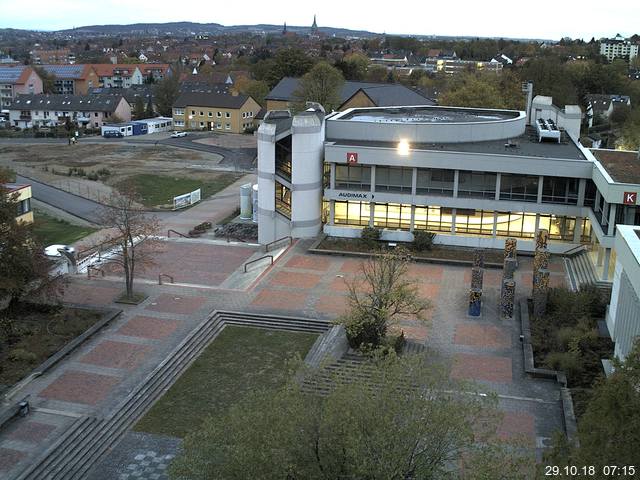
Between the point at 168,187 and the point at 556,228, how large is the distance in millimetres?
34828

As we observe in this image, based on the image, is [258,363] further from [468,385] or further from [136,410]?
[468,385]

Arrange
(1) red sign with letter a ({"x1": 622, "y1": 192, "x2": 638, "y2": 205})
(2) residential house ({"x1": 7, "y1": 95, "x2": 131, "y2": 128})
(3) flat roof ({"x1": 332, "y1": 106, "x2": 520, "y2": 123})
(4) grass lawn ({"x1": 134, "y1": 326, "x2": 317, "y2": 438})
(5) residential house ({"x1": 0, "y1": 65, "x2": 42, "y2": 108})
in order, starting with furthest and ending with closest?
(5) residential house ({"x1": 0, "y1": 65, "x2": 42, "y2": 108}) < (2) residential house ({"x1": 7, "y1": 95, "x2": 131, "y2": 128}) < (3) flat roof ({"x1": 332, "y1": 106, "x2": 520, "y2": 123}) < (1) red sign with letter a ({"x1": 622, "y1": 192, "x2": 638, "y2": 205}) < (4) grass lawn ({"x1": 134, "y1": 326, "x2": 317, "y2": 438})

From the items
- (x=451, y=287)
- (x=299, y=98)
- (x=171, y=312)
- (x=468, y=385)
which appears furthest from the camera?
(x=299, y=98)

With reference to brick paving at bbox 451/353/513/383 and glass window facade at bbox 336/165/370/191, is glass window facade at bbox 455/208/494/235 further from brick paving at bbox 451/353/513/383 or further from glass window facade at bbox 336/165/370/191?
brick paving at bbox 451/353/513/383

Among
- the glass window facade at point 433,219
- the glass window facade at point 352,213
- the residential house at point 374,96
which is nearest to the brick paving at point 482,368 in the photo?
the glass window facade at point 433,219

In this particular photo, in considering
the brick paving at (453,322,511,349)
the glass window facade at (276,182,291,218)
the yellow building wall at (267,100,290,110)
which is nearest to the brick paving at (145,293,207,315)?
the glass window facade at (276,182,291,218)

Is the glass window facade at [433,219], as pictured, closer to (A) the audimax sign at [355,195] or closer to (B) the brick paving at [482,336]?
(A) the audimax sign at [355,195]

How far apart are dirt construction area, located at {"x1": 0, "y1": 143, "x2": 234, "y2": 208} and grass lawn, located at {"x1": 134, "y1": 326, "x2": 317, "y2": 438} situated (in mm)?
33015

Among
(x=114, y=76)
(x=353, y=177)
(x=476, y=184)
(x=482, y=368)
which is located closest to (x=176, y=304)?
(x=482, y=368)

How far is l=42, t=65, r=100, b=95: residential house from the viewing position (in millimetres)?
144250

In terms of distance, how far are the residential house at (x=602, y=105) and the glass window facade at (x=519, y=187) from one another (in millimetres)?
62983

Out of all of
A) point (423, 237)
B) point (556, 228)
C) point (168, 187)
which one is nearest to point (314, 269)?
point (423, 237)

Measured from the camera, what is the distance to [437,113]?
173 ft

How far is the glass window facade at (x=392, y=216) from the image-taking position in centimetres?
4184
